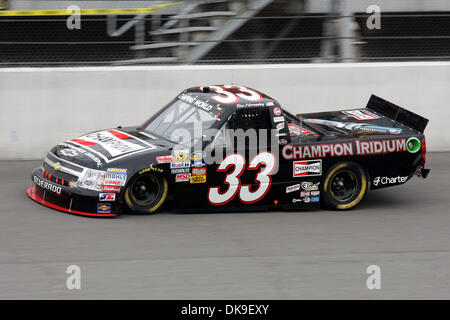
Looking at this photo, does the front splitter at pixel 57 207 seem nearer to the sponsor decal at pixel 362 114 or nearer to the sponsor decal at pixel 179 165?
the sponsor decal at pixel 179 165

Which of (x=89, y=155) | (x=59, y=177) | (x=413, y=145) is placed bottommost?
(x=59, y=177)

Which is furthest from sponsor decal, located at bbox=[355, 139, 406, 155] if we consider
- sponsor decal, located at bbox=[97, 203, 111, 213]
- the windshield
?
sponsor decal, located at bbox=[97, 203, 111, 213]

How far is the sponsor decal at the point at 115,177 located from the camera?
7605 mm

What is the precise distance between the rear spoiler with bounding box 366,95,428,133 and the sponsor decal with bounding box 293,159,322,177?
157 centimetres

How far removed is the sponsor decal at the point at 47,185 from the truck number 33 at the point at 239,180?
66.2 inches

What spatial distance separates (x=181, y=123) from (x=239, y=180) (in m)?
1.01

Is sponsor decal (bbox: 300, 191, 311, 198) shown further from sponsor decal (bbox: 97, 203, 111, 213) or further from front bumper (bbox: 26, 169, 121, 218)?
sponsor decal (bbox: 97, 203, 111, 213)

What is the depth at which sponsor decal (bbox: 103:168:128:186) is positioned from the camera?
25.0ft

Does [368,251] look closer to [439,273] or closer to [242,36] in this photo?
[439,273]

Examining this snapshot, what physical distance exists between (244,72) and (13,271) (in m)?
6.11

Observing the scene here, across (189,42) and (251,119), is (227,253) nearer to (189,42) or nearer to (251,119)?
(251,119)

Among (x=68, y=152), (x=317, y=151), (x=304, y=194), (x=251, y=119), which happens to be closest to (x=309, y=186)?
(x=304, y=194)

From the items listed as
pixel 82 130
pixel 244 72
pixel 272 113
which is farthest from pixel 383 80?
pixel 82 130

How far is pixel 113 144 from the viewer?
812 cm
